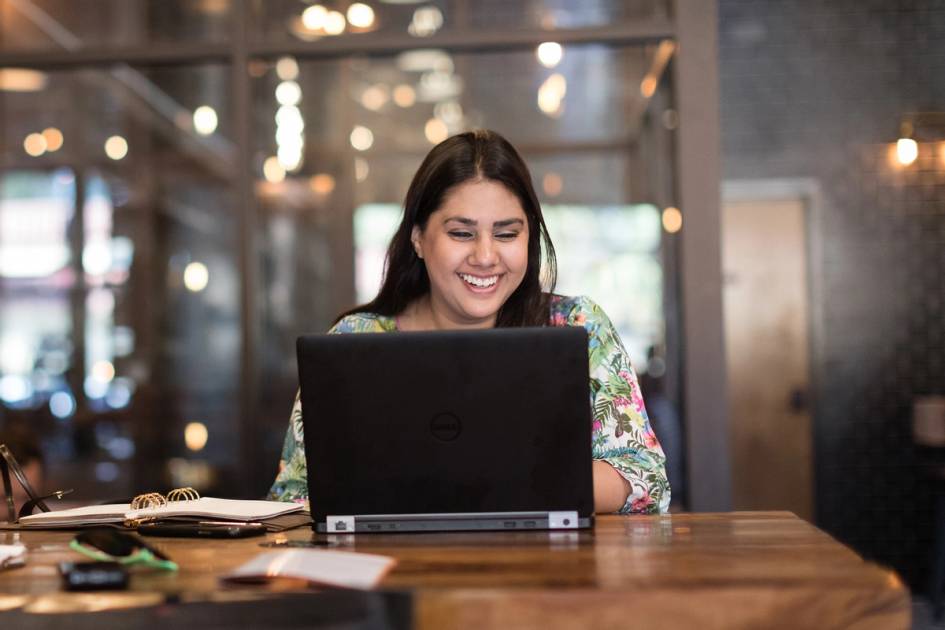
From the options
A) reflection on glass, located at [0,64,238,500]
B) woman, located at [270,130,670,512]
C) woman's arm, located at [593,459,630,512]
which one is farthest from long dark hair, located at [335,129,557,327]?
reflection on glass, located at [0,64,238,500]

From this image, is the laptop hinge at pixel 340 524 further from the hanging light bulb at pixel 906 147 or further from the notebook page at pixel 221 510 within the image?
the hanging light bulb at pixel 906 147

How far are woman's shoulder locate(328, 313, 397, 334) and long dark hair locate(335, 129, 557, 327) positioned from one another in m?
0.01

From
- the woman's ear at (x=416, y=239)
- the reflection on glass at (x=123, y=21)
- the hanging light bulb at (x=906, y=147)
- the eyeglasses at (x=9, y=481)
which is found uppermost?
the reflection on glass at (x=123, y=21)

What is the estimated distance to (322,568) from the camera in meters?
1.12

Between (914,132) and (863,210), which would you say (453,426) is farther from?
(914,132)

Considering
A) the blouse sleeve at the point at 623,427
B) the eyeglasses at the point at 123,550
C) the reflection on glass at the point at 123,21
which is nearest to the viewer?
the eyeglasses at the point at 123,550

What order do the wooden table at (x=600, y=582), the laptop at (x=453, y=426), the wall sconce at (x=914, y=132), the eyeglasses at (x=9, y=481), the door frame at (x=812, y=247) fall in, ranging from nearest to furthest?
the wooden table at (x=600, y=582) < the laptop at (x=453, y=426) < the eyeglasses at (x=9, y=481) < the wall sconce at (x=914, y=132) < the door frame at (x=812, y=247)

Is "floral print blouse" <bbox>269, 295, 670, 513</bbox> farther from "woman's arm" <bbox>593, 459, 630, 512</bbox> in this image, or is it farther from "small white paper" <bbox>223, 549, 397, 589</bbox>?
"small white paper" <bbox>223, 549, 397, 589</bbox>

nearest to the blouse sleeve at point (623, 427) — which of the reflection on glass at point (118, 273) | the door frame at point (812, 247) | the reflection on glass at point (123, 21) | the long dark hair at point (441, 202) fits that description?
the long dark hair at point (441, 202)

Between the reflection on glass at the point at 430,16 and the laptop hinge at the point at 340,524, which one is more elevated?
the reflection on glass at the point at 430,16

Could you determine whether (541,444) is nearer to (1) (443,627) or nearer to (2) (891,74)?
(1) (443,627)

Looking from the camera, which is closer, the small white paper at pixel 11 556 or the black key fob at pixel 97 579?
the black key fob at pixel 97 579

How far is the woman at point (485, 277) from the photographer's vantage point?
1.94 meters

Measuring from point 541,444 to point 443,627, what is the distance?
39 centimetres
